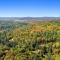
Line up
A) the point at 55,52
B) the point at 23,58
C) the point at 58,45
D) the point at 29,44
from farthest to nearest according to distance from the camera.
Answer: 1. the point at 29,44
2. the point at 58,45
3. the point at 55,52
4. the point at 23,58

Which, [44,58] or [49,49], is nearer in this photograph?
[44,58]

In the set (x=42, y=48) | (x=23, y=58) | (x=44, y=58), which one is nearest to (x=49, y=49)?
(x=42, y=48)

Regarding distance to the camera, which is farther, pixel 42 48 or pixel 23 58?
pixel 42 48

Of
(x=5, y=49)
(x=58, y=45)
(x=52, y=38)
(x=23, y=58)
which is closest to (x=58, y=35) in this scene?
(x=52, y=38)

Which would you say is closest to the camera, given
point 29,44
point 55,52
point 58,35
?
point 55,52

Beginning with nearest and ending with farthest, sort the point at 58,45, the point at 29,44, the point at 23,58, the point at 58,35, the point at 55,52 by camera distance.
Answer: the point at 23,58, the point at 55,52, the point at 58,45, the point at 29,44, the point at 58,35

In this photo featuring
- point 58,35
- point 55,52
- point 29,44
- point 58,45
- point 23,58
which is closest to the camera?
point 23,58

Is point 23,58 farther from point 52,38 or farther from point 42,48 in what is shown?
point 52,38

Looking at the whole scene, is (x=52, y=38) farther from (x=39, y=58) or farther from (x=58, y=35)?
(x=39, y=58)
